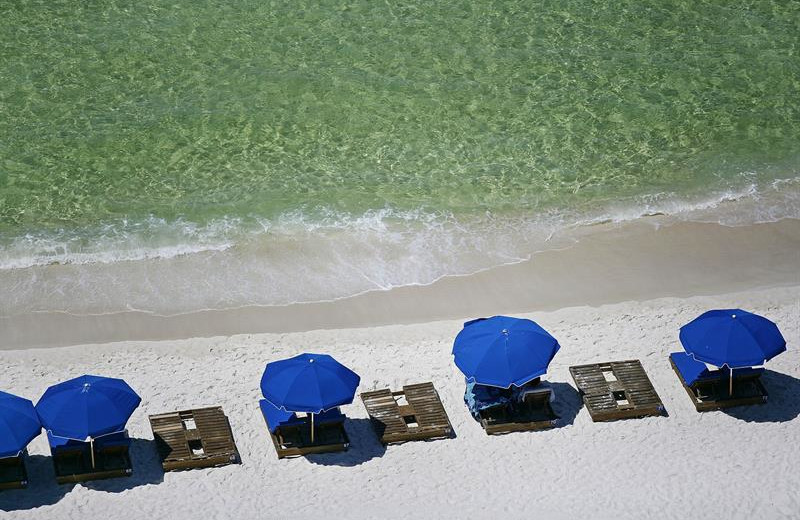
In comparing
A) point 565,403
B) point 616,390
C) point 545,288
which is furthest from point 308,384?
point 545,288

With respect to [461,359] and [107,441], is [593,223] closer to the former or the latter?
[461,359]

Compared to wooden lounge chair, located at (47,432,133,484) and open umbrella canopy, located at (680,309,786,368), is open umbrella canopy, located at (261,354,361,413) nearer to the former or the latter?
wooden lounge chair, located at (47,432,133,484)

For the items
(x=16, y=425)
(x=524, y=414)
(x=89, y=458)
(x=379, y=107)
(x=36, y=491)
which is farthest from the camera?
(x=379, y=107)

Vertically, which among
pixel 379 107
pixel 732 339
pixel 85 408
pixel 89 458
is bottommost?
pixel 732 339

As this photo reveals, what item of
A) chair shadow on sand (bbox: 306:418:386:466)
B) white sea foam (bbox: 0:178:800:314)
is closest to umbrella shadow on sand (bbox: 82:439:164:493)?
chair shadow on sand (bbox: 306:418:386:466)

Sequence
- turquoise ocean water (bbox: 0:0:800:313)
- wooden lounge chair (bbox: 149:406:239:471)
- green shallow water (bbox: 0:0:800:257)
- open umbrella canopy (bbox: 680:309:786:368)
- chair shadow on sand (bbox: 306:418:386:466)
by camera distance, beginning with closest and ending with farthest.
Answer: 1. wooden lounge chair (bbox: 149:406:239:471)
2. chair shadow on sand (bbox: 306:418:386:466)
3. open umbrella canopy (bbox: 680:309:786:368)
4. turquoise ocean water (bbox: 0:0:800:313)
5. green shallow water (bbox: 0:0:800:257)

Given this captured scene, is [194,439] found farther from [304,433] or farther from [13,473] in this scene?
[13,473]
